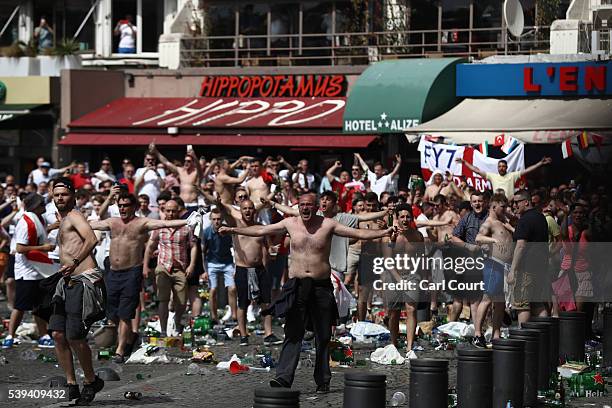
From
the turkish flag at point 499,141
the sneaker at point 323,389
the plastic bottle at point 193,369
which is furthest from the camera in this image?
the turkish flag at point 499,141

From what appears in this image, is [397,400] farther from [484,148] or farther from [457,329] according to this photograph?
[484,148]

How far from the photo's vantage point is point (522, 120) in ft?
83.5

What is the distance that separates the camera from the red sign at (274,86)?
31781 mm

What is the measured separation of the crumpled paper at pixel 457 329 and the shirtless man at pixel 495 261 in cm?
63

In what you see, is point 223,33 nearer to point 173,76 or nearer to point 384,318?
point 173,76

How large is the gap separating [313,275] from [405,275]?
128 inches

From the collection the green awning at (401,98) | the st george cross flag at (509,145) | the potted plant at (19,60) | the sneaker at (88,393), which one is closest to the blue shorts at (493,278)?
the sneaker at (88,393)

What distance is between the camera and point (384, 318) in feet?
58.6

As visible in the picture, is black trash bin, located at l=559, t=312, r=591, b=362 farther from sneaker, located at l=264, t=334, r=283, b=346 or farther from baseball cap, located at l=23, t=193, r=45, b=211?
baseball cap, located at l=23, t=193, r=45, b=211

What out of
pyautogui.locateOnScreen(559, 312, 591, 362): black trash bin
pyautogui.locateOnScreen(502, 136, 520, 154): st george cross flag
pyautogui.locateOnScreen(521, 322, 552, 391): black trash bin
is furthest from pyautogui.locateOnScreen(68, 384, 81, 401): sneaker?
pyautogui.locateOnScreen(502, 136, 520, 154): st george cross flag

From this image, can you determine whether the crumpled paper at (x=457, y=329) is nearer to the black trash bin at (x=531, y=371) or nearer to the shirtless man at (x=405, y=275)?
the shirtless man at (x=405, y=275)

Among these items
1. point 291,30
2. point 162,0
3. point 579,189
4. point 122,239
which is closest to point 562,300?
point 579,189

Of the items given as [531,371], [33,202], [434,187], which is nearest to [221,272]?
[33,202]

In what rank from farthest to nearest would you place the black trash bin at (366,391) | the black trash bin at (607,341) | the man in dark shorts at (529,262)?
the man in dark shorts at (529,262) → the black trash bin at (607,341) → the black trash bin at (366,391)
